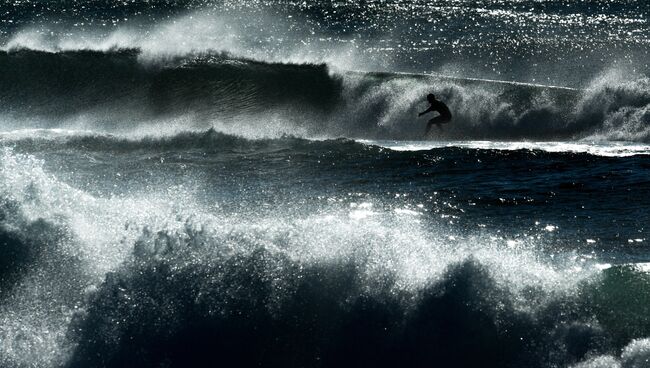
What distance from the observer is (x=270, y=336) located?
10.1m

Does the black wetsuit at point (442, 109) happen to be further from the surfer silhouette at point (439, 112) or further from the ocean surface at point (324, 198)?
the ocean surface at point (324, 198)

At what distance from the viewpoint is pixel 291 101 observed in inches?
889

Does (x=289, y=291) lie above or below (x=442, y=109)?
below

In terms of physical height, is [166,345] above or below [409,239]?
below

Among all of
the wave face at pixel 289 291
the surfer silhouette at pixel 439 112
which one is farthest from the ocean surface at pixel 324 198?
the surfer silhouette at pixel 439 112

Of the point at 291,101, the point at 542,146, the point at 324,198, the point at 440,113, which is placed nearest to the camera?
the point at 324,198

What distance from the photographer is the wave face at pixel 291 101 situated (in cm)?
2136

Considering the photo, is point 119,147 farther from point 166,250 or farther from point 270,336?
point 270,336

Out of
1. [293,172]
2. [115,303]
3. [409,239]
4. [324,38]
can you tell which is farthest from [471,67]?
[115,303]

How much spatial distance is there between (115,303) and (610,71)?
1888 centimetres

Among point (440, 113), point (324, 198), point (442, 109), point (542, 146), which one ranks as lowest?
point (324, 198)

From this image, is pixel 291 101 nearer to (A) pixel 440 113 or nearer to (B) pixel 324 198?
(A) pixel 440 113

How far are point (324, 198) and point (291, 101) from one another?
718 cm

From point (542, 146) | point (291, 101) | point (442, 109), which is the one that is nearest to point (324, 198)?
point (442, 109)
